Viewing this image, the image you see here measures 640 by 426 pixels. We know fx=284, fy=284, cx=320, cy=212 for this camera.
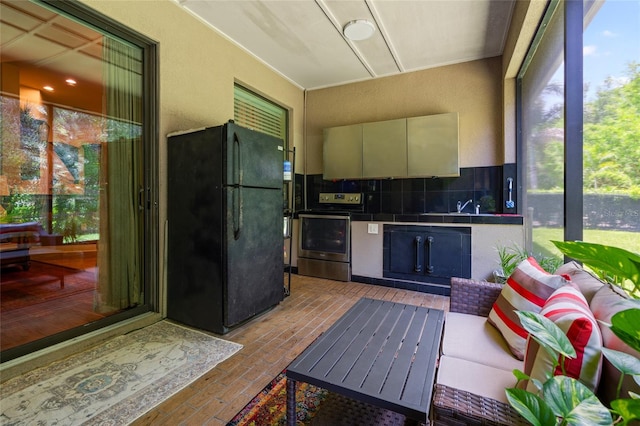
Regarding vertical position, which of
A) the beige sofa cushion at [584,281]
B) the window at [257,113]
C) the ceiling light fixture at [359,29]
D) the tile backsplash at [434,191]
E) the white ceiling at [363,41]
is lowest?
the beige sofa cushion at [584,281]

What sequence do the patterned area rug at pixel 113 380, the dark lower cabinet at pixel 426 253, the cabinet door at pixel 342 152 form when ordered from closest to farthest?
the patterned area rug at pixel 113 380 → the dark lower cabinet at pixel 426 253 → the cabinet door at pixel 342 152

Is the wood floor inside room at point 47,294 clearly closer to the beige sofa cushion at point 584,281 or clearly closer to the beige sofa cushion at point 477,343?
the beige sofa cushion at point 477,343

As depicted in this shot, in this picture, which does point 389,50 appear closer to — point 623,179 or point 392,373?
point 623,179

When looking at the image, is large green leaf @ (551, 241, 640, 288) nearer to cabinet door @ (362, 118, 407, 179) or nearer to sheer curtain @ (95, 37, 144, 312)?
sheer curtain @ (95, 37, 144, 312)

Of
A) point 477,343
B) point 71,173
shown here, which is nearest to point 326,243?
point 477,343

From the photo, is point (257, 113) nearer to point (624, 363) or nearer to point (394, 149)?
point (394, 149)

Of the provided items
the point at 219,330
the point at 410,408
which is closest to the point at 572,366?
the point at 410,408

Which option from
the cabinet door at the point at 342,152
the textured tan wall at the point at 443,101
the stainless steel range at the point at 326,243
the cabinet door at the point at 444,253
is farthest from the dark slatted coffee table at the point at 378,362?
the textured tan wall at the point at 443,101

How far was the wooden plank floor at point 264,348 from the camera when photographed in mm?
1554

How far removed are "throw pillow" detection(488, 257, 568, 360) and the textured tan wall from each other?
265cm

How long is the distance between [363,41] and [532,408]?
3.77 meters

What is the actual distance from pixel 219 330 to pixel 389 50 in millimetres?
3734

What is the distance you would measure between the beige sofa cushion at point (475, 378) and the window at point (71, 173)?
254cm

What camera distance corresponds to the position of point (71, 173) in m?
2.16
